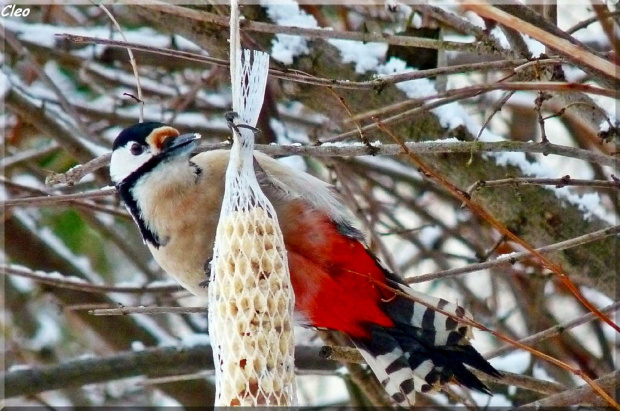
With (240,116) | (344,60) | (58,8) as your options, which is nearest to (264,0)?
(344,60)

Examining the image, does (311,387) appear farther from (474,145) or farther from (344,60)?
(474,145)

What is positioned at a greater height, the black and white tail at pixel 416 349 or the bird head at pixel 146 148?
the bird head at pixel 146 148

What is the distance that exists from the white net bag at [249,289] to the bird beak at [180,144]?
0.47 meters

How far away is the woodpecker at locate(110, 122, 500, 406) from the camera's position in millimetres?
3143

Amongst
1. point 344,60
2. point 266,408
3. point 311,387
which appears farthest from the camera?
point 311,387

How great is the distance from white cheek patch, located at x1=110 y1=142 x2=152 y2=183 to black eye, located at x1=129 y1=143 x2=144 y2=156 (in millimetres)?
11

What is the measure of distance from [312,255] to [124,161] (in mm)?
727

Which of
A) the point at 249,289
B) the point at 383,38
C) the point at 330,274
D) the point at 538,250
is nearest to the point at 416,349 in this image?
the point at 330,274

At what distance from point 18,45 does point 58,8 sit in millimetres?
1422

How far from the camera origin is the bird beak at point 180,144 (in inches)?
116

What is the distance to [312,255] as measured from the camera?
327 centimetres

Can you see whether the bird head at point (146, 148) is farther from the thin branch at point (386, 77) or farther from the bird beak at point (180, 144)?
the thin branch at point (386, 77)

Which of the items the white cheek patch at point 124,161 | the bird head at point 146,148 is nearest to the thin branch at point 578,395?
the bird head at point 146,148

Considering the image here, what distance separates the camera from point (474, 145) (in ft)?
7.98
